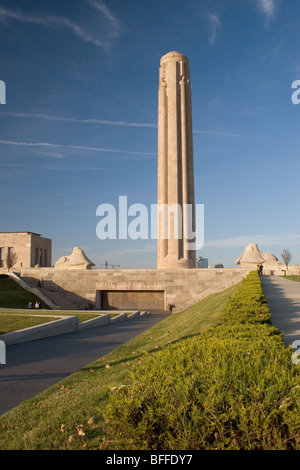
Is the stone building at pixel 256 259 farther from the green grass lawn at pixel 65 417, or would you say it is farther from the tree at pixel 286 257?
the green grass lawn at pixel 65 417

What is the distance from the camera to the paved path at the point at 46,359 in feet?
24.1

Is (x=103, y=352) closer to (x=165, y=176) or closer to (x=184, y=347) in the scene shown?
(x=184, y=347)

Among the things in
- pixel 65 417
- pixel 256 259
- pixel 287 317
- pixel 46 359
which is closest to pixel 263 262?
pixel 256 259

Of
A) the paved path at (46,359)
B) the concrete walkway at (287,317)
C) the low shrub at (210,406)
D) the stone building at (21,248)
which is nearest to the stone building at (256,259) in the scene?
the concrete walkway at (287,317)

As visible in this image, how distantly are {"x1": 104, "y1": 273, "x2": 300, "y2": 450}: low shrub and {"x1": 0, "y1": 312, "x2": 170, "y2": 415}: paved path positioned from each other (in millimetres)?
3626

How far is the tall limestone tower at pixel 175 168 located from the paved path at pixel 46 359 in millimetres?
26237

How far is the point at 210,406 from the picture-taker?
→ 11.3ft

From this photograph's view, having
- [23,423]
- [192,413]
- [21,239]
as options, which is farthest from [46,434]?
[21,239]

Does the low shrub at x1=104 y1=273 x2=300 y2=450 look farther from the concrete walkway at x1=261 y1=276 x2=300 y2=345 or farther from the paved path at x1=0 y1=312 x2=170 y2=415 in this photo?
the concrete walkway at x1=261 y1=276 x2=300 y2=345

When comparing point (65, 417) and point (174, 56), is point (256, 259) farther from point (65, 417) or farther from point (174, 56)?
point (65, 417)

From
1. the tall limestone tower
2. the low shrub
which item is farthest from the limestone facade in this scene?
the low shrub

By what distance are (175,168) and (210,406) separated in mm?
39453

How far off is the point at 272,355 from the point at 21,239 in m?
58.2

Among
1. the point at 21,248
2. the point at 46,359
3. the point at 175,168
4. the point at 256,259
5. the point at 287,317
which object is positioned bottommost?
the point at 46,359
